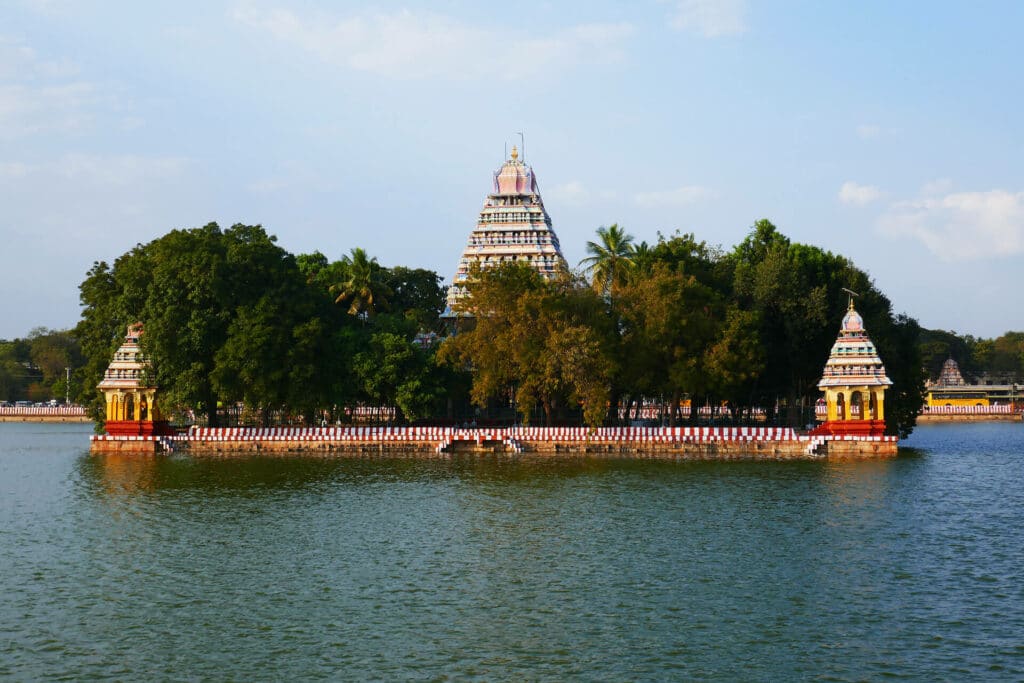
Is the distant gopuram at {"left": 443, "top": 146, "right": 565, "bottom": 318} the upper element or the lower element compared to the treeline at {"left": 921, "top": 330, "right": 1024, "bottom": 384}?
upper

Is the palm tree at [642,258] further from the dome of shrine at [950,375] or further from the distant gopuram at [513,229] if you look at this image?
the dome of shrine at [950,375]

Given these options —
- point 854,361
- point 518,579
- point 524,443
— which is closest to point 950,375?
point 854,361

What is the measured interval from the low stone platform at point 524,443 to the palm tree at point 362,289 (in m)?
19.6

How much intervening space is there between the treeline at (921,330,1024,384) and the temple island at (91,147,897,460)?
355 ft

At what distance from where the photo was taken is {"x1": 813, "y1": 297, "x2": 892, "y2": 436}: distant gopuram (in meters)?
61.8

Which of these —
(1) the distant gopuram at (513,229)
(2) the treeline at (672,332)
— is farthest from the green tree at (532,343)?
(1) the distant gopuram at (513,229)

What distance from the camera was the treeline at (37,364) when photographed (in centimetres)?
14925

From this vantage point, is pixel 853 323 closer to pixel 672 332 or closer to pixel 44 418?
pixel 672 332

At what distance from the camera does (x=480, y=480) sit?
4928cm

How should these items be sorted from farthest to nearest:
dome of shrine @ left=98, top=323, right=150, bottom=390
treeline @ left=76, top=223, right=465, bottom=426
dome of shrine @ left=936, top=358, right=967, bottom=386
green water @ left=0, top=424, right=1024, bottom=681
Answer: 1. dome of shrine @ left=936, top=358, right=967, bottom=386
2. dome of shrine @ left=98, top=323, right=150, bottom=390
3. treeline @ left=76, top=223, right=465, bottom=426
4. green water @ left=0, top=424, right=1024, bottom=681

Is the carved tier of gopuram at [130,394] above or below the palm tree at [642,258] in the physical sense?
below

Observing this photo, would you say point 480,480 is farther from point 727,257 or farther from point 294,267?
point 727,257

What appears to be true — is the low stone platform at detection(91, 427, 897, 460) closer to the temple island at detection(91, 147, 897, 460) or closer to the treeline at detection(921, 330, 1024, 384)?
the temple island at detection(91, 147, 897, 460)

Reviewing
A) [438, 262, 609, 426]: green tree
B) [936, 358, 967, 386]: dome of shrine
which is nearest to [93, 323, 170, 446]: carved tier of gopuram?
[438, 262, 609, 426]: green tree
